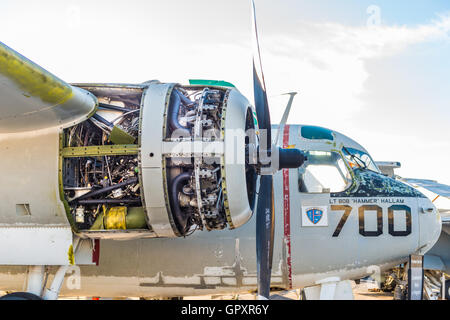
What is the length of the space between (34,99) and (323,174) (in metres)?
4.95

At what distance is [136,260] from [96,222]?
1.70m

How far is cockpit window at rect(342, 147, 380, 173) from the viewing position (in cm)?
871

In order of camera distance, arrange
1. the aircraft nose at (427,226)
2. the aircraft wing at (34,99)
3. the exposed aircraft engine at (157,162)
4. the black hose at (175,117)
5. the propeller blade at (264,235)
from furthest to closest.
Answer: the aircraft nose at (427,226), the propeller blade at (264,235), the black hose at (175,117), the exposed aircraft engine at (157,162), the aircraft wing at (34,99)

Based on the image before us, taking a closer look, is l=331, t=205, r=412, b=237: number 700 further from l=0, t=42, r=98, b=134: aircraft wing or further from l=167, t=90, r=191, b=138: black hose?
l=0, t=42, r=98, b=134: aircraft wing

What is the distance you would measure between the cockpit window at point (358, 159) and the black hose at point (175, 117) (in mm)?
3659

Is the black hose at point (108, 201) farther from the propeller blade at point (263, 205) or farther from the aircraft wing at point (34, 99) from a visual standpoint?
the propeller blade at point (263, 205)

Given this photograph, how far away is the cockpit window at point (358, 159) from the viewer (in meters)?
8.71

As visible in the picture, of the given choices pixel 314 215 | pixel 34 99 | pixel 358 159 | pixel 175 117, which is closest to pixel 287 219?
pixel 314 215

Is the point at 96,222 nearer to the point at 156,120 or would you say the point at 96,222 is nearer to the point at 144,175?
the point at 144,175

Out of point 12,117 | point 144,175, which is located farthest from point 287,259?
point 12,117

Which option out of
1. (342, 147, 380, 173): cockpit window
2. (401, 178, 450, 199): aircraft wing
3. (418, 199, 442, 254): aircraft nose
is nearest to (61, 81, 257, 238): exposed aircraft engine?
(342, 147, 380, 173): cockpit window

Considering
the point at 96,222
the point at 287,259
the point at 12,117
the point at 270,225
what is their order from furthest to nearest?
the point at 287,259 → the point at 270,225 → the point at 96,222 → the point at 12,117

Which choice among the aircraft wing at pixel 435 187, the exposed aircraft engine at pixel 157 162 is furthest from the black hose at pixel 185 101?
the aircraft wing at pixel 435 187

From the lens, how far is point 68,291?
8.27 m
